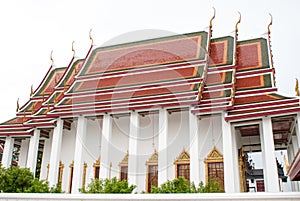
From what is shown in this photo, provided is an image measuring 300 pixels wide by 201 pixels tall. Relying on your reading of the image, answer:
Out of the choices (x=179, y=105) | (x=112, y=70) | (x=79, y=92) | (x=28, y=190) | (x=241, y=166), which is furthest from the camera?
(x=112, y=70)

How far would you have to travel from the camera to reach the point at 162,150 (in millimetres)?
10195

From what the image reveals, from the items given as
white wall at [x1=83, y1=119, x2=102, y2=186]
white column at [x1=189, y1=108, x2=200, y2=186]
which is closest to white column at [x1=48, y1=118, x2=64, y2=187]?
white wall at [x1=83, y1=119, x2=102, y2=186]

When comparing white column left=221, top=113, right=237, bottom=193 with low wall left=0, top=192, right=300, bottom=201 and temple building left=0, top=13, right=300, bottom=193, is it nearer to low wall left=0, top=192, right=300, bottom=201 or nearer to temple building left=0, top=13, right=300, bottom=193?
temple building left=0, top=13, right=300, bottom=193

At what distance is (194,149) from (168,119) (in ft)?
5.70

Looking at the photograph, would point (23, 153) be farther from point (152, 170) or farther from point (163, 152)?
point (163, 152)

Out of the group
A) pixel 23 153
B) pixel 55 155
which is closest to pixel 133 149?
pixel 55 155

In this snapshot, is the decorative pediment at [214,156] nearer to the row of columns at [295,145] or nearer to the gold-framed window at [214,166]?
the gold-framed window at [214,166]

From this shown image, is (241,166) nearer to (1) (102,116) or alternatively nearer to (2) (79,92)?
(1) (102,116)

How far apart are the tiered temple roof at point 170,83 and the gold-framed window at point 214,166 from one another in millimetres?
1262

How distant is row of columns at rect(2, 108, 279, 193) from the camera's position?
9250 mm

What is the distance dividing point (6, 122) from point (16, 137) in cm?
113

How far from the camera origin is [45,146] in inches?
522

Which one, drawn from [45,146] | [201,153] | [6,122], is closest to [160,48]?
[201,153]

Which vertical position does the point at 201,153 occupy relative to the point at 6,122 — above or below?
below
